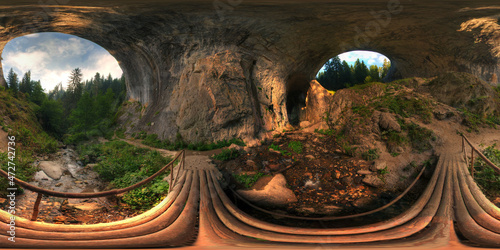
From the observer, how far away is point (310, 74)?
56.9 feet

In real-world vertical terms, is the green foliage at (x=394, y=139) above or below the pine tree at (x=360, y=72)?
below

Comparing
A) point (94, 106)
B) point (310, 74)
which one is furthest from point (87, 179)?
point (310, 74)

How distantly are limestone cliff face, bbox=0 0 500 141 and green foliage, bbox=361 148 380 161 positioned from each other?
4632 millimetres

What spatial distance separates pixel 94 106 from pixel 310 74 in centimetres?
1539

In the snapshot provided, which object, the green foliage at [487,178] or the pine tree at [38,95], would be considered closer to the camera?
the green foliage at [487,178]

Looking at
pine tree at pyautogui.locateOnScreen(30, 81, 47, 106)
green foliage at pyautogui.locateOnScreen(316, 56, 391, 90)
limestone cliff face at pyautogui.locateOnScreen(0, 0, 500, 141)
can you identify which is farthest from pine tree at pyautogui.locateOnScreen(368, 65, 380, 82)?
pine tree at pyautogui.locateOnScreen(30, 81, 47, 106)

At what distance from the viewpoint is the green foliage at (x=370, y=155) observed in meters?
6.85

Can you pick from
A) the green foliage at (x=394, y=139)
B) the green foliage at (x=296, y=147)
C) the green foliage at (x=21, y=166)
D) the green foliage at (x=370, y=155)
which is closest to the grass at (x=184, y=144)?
the green foliage at (x=296, y=147)

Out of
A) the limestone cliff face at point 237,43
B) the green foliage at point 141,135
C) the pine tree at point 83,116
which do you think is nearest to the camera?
the limestone cliff face at point 237,43

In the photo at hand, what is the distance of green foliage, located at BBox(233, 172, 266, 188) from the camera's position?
561cm

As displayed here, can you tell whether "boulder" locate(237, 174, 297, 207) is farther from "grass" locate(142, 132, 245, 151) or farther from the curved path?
"grass" locate(142, 132, 245, 151)

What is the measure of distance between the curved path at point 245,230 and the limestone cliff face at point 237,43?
6021mm

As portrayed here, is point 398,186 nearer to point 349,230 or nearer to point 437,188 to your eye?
point 437,188

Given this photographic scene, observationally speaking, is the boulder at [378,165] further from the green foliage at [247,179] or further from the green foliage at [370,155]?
the green foliage at [247,179]
